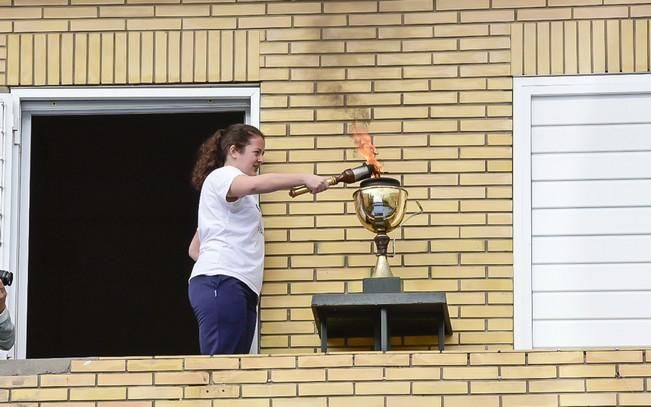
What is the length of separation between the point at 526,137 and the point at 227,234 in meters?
1.97

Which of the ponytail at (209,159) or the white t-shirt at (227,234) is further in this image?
the ponytail at (209,159)

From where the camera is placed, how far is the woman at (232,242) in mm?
10578

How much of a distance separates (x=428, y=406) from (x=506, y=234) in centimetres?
185

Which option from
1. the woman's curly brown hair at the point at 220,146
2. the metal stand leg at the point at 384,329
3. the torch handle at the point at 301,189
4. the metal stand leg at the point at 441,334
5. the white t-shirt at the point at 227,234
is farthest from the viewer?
the woman's curly brown hair at the point at 220,146

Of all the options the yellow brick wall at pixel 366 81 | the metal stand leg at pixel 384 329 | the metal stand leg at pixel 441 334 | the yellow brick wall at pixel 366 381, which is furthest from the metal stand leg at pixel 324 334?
the yellow brick wall at pixel 366 381

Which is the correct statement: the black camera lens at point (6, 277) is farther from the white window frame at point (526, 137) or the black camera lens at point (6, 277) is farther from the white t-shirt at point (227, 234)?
the white window frame at point (526, 137)

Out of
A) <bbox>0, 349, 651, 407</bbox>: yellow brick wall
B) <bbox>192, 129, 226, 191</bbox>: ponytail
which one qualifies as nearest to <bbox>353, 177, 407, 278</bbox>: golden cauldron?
<bbox>192, 129, 226, 191</bbox>: ponytail

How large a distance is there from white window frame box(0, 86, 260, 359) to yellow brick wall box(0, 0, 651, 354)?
0.07 m

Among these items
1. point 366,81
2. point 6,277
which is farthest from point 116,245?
point 6,277

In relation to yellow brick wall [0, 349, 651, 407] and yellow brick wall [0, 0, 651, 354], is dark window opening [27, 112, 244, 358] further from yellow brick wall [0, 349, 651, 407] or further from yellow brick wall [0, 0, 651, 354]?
yellow brick wall [0, 349, 651, 407]

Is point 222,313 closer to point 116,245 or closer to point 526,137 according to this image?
point 526,137

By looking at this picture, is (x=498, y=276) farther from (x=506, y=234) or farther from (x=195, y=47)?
(x=195, y=47)

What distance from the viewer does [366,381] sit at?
32.8 ft

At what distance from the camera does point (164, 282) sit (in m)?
17.7
